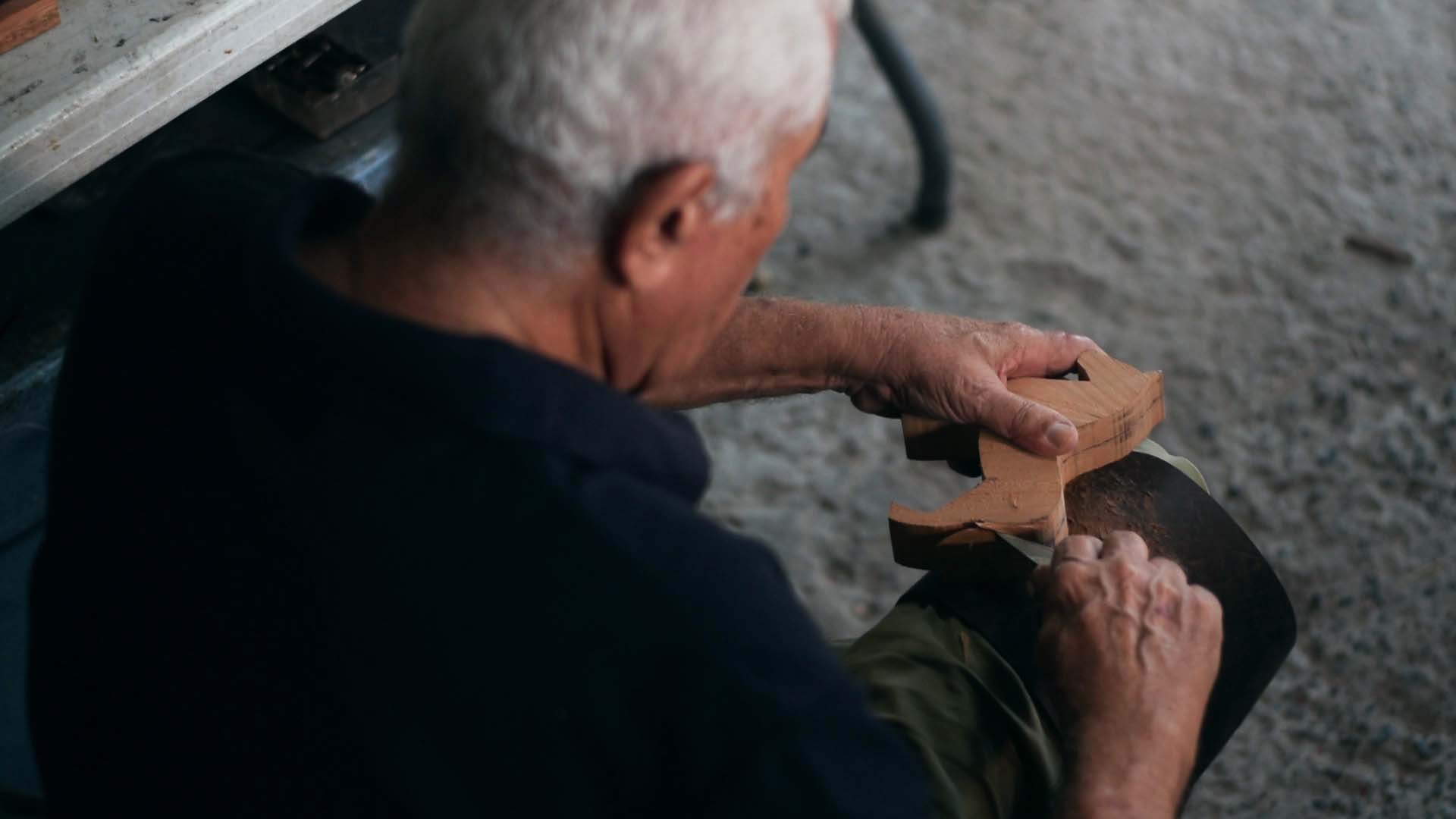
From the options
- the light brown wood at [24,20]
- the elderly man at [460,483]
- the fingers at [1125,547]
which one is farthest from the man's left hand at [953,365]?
the light brown wood at [24,20]

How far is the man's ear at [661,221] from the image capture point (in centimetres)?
81

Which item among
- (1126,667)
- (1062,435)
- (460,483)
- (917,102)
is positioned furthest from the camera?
(917,102)

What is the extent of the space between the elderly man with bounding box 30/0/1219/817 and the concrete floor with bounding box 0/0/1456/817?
0.79m

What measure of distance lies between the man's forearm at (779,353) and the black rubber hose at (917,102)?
1232mm

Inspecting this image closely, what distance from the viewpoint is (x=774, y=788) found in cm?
74

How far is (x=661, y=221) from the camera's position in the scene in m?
0.84

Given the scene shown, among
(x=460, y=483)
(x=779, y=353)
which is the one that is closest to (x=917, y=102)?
(x=779, y=353)

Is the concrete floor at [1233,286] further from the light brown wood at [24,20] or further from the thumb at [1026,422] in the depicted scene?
the thumb at [1026,422]

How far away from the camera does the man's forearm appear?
138 cm

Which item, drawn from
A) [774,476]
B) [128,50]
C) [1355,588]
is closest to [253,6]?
[128,50]

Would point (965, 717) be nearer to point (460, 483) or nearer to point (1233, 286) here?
point (460, 483)

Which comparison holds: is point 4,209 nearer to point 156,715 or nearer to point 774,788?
point 156,715

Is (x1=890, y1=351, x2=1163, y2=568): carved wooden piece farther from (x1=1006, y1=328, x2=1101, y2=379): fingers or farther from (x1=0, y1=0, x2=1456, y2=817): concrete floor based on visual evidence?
(x1=0, y1=0, x2=1456, y2=817): concrete floor

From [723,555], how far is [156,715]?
367 millimetres
